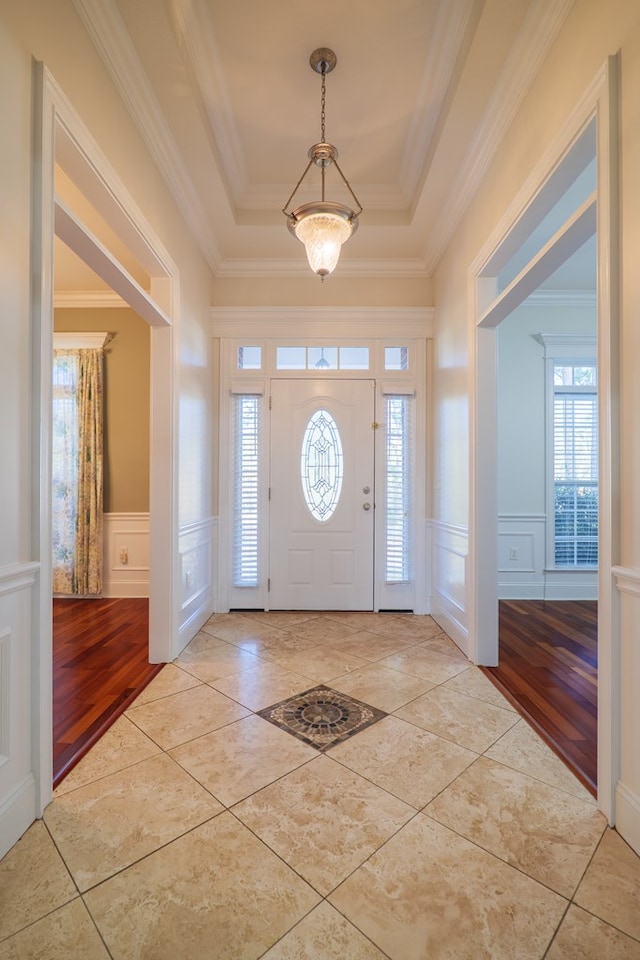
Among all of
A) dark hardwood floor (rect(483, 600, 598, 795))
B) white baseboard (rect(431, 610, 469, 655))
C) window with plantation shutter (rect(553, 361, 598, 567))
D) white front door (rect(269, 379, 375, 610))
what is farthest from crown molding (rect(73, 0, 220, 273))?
window with plantation shutter (rect(553, 361, 598, 567))

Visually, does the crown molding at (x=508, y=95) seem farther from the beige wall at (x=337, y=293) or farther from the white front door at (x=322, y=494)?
the white front door at (x=322, y=494)

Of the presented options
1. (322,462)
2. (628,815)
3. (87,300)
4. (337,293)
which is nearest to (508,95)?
(337,293)

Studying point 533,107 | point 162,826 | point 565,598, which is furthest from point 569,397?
point 162,826

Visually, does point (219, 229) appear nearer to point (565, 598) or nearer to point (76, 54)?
point (76, 54)

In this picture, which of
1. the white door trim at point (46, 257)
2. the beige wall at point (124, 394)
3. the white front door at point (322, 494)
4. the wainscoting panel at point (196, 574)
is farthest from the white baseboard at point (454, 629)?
the beige wall at point (124, 394)

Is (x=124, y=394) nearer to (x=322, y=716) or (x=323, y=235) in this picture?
(x=323, y=235)

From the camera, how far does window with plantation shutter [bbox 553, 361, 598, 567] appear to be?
4.48 meters

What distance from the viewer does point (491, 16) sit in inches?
73.3

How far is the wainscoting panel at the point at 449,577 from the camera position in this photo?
10.0 ft

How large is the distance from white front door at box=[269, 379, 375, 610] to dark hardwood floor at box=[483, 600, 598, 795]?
131 centimetres

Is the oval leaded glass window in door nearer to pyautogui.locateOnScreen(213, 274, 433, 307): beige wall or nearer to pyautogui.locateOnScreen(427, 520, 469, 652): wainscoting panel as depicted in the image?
pyautogui.locateOnScreen(427, 520, 469, 652): wainscoting panel

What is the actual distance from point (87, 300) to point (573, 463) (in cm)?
512

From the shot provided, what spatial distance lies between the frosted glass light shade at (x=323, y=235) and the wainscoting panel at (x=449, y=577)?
1.87 m

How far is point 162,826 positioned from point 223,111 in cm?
343
